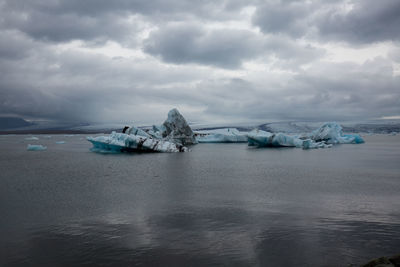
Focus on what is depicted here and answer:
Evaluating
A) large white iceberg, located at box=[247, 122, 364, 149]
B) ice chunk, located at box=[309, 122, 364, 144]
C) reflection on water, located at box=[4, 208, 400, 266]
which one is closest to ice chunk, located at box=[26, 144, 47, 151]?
large white iceberg, located at box=[247, 122, 364, 149]

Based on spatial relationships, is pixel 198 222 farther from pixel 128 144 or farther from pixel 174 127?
pixel 174 127

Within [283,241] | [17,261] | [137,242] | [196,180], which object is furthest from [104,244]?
[196,180]

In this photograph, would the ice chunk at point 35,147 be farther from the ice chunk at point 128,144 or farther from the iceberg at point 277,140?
the iceberg at point 277,140

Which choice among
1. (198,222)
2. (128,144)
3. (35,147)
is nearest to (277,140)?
(128,144)

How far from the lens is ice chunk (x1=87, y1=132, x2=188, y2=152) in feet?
64.1

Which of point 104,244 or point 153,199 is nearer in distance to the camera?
point 104,244

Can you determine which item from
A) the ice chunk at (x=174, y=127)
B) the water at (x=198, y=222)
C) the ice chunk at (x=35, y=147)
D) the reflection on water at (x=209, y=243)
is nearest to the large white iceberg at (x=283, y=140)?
the ice chunk at (x=174, y=127)

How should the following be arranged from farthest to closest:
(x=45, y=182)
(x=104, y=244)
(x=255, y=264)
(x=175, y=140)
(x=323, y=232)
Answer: (x=175, y=140), (x=45, y=182), (x=323, y=232), (x=104, y=244), (x=255, y=264)

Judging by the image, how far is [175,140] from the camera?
29922mm

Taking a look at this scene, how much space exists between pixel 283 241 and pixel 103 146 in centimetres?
1842

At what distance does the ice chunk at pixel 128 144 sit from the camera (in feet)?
64.1

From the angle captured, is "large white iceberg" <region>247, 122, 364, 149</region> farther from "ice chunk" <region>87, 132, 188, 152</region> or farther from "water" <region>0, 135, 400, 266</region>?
"water" <region>0, 135, 400, 266</region>

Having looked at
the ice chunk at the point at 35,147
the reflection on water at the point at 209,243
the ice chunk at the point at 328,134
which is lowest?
the reflection on water at the point at 209,243

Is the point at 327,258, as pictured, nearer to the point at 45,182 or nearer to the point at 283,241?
the point at 283,241
